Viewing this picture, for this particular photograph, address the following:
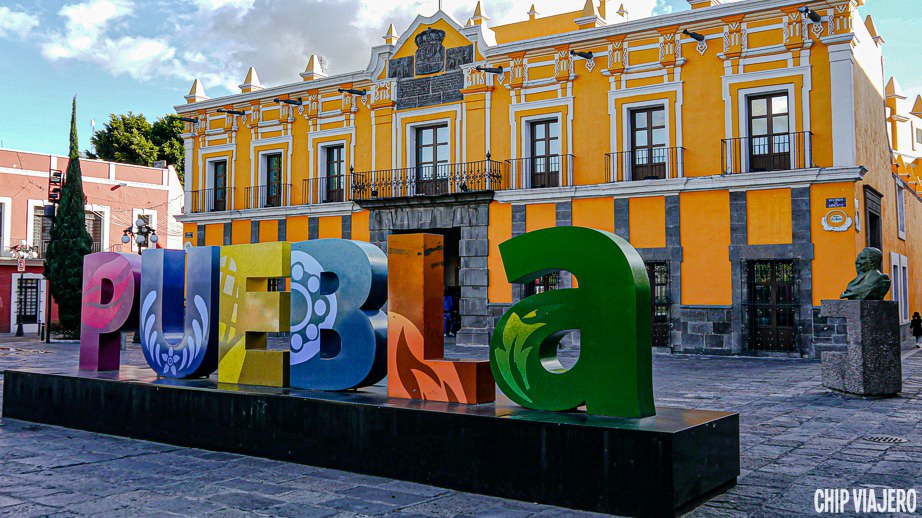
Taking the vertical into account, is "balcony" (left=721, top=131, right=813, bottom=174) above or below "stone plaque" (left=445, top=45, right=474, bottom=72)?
below

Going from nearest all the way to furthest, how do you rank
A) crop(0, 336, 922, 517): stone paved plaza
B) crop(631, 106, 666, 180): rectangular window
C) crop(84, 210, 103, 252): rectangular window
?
crop(0, 336, 922, 517): stone paved plaza
crop(631, 106, 666, 180): rectangular window
crop(84, 210, 103, 252): rectangular window

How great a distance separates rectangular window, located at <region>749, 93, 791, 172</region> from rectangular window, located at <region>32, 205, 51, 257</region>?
82.8 ft

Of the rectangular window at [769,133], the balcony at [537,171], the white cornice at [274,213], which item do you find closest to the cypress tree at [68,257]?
the white cornice at [274,213]

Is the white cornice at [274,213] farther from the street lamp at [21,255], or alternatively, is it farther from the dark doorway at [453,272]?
the street lamp at [21,255]

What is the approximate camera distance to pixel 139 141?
39.2 metres

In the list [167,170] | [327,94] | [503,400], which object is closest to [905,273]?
[327,94]

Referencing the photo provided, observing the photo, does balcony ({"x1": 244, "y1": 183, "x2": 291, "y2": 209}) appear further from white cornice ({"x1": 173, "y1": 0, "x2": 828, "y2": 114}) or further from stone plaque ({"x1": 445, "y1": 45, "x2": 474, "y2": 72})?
stone plaque ({"x1": 445, "y1": 45, "x2": 474, "y2": 72})

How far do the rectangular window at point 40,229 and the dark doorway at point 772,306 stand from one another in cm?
2527

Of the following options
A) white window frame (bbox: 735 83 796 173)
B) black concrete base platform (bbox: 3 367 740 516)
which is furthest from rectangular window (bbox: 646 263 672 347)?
black concrete base platform (bbox: 3 367 740 516)

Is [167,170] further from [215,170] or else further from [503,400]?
[503,400]

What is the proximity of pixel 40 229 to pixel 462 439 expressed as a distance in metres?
29.6

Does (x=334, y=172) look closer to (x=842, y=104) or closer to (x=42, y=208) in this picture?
(x=842, y=104)

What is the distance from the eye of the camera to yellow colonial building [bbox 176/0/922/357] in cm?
1592

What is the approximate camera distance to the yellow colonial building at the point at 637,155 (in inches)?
627
